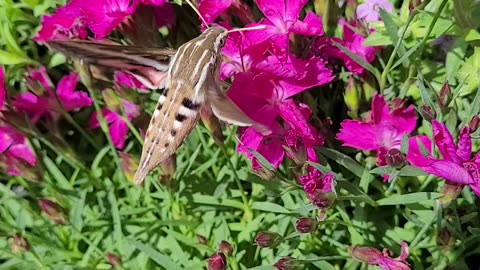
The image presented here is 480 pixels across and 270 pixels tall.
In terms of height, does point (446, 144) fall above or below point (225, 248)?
above

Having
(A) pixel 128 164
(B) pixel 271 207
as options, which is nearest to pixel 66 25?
(A) pixel 128 164

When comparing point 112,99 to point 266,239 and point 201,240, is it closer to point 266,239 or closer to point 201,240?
point 201,240

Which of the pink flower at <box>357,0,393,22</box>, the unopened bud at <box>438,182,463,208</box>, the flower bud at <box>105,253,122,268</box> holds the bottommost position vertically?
the flower bud at <box>105,253,122,268</box>

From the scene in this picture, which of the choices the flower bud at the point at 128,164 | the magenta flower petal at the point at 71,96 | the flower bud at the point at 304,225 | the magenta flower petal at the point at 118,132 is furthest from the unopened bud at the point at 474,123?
the magenta flower petal at the point at 71,96

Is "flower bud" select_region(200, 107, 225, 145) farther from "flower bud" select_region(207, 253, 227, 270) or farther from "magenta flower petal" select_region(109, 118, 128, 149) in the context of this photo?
"magenta flower petal" select_region(109, 118, 128, 149)

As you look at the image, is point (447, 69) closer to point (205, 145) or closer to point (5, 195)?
point (205, 145)

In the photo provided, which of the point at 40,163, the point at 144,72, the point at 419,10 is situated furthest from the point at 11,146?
the point at 419,10

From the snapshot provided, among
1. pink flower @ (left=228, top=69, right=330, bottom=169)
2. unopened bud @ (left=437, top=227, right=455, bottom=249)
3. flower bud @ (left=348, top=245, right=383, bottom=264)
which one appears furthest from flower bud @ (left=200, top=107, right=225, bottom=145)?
unopened bud @ (left=437, top=227, right=455, bottom=249)
